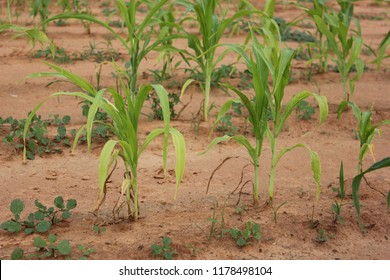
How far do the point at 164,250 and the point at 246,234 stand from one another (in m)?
0.30

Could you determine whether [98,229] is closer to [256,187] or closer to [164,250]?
[164,250]

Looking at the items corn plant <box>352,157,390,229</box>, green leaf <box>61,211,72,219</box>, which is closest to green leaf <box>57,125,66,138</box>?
green leaf <box>61,211,72,219</box>

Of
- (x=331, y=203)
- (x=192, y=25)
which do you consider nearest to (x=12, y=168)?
(x=331, y=203)

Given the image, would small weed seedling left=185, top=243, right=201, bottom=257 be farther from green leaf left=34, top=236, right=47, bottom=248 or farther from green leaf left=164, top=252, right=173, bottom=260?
green leaf left=34, top=236, right=47, bottom=248

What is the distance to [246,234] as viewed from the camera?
217 cm

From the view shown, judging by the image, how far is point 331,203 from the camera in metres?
2.49

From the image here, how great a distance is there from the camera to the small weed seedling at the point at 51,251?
1996mm

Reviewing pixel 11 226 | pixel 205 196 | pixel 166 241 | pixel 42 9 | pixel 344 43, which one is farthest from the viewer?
pixel 42 9

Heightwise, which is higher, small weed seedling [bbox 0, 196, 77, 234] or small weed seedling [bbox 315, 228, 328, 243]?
small weed seedling [bbox 0, 196, 77, 234]

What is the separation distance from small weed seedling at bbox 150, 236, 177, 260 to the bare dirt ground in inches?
1.1

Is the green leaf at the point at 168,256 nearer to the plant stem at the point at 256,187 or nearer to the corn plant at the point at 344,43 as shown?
the plant stem at the point at 256,187

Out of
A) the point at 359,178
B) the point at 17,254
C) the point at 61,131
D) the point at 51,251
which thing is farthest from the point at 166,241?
the point at 61,131

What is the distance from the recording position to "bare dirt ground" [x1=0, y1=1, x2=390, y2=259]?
7.07ft

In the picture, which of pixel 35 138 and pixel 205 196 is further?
pixel 35 138
